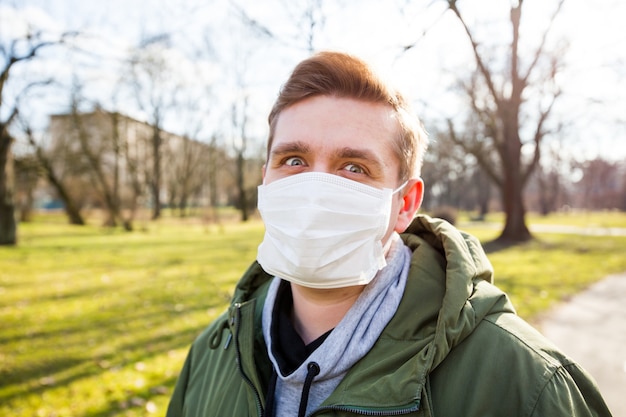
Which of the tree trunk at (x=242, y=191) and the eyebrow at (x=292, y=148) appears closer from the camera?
the eyebrow at (x=292, y=148)

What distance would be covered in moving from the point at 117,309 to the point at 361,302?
7.04 m

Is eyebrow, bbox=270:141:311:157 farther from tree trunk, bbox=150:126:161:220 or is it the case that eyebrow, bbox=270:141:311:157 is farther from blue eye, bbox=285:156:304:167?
tree trunk, bbox=150:126:161:220

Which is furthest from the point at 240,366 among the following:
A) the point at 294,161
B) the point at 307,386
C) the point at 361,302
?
the point at 294,161

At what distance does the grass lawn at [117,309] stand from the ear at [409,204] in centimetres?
352

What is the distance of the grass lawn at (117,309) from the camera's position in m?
4.41

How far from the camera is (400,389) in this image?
1.27 meters

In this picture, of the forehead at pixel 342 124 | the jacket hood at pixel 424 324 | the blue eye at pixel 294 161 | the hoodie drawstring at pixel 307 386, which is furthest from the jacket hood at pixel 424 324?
the blue eye at pixel 294 161

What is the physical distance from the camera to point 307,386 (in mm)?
1469

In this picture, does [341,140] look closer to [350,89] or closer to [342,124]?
[342,124]

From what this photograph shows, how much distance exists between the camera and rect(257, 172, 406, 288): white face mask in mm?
1627

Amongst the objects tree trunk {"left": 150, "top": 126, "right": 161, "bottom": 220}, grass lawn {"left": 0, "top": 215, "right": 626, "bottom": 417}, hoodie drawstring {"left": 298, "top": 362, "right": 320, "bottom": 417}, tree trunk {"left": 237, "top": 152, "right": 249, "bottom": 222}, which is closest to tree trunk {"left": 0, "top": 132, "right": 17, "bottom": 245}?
grass lawn {"left": 0, "top": 215, "right": 626, "bottom": 417}

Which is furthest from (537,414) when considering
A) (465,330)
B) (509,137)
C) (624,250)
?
(624,250)

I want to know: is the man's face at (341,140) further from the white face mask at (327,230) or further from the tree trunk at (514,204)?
the tree trunk at (514,204)

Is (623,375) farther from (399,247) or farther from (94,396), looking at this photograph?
(94,396)
